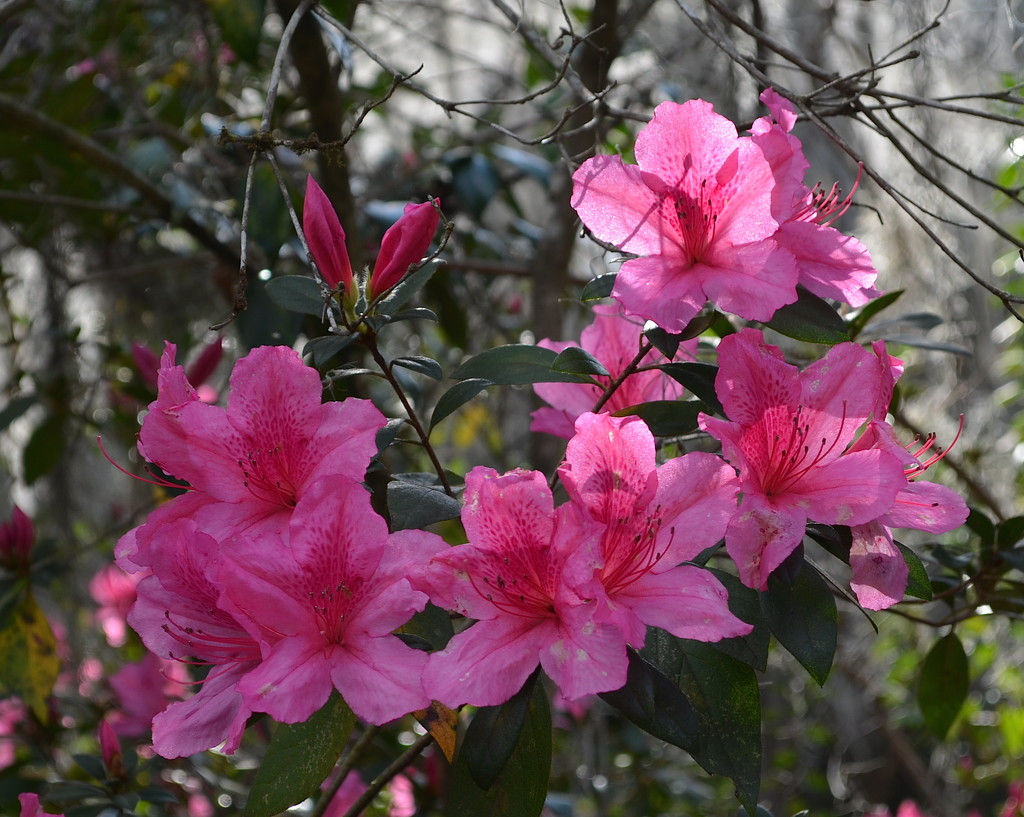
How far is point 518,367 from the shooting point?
89 cm

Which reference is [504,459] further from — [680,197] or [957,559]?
[680,197]

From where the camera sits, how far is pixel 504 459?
7.14 feet

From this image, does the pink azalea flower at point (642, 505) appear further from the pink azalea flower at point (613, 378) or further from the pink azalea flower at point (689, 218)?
the pink azalea flower at point (613, 378)

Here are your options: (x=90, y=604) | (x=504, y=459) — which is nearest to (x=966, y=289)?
(x=504, y=459)

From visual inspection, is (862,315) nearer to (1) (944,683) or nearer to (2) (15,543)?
(1) (944,683)

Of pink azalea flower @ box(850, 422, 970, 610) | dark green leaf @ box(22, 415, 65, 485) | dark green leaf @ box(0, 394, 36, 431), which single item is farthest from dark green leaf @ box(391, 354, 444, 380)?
dark green leaf @ box(22, 415, 65, 485)

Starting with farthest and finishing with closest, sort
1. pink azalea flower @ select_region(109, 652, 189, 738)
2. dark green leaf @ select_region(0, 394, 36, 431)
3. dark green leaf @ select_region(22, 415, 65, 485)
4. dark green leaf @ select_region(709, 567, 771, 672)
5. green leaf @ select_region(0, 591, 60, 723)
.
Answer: dark green leaf @ select_region(22, 415, 65, 485) < dark green leaf @ select_region(0, 394, 36, 431) < pink azalea flower @ select_region(109, 652, 189, 738) < green leaf @ select_region(0, 591, 60, 723) < dark green leaf @ select_region(709, 567, 771, 672)

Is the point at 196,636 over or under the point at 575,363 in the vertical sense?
under

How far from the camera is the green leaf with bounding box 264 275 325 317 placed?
0.89m

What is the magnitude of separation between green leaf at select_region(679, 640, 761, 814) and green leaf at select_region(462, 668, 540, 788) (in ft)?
0.44

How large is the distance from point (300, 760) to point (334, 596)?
0.54 ft

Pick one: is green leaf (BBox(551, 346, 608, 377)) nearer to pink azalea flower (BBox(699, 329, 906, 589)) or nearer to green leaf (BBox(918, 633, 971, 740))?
pink azalea flower (BBox(699, 329, 906, 589))

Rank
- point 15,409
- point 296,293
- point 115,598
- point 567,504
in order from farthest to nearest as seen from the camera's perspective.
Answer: point 115,598
point 15,409
point 296,293
point 567,504

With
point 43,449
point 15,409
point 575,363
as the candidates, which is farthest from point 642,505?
point 43,449
